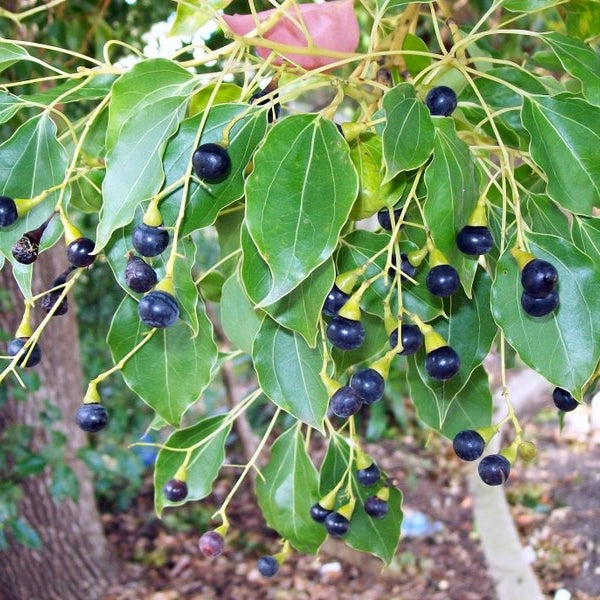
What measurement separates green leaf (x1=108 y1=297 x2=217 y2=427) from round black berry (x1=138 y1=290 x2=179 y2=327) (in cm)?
14

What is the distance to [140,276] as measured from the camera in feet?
1.91

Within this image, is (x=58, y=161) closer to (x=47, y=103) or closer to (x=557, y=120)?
(x=47, y=103)

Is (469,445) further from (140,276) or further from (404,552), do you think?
(404,552)

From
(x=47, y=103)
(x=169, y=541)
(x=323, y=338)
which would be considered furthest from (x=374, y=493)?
(x=169, y=541)

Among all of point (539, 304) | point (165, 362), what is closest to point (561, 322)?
point (539, 304)

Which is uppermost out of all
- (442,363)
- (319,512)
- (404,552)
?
(442,363)

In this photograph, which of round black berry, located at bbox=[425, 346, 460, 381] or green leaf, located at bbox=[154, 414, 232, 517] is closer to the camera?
round black berry, located at bbox=[425, 346, 460, 381]

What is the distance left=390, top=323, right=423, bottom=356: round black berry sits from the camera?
0.61m

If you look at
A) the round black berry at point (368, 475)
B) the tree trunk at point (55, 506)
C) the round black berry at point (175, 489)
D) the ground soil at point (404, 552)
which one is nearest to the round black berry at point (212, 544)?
the round black berry at point (175, 489)

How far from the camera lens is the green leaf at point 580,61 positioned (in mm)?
646

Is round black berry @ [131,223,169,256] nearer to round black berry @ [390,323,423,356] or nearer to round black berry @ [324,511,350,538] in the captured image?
round black berry @ [390,323,423,356]

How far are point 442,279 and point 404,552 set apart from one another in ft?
7.33

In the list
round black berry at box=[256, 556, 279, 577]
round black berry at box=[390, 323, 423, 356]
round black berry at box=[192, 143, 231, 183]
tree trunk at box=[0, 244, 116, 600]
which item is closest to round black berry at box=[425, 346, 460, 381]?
round black berry at box=[390, 323, 423, 356]

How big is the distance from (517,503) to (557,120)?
2.65 m
